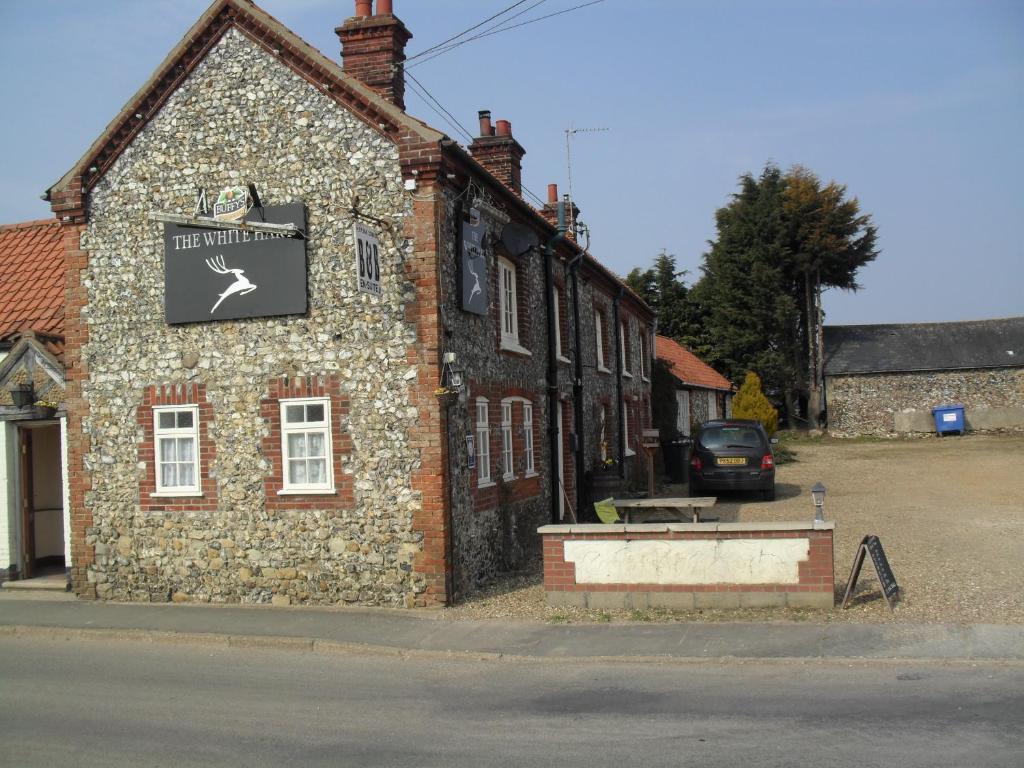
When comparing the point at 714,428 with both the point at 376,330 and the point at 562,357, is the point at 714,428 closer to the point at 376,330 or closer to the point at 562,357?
the point at 562,357

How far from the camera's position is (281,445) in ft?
43.0

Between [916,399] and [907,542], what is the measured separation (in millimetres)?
36971

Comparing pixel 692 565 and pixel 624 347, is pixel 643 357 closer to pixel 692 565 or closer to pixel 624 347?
pixel 624 347

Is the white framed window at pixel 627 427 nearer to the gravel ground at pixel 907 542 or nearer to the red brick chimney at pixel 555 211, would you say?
the gravel ground at pixel 907 542

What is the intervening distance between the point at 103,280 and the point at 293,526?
15.1 ft

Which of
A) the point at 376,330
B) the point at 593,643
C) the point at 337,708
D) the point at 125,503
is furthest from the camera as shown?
the point at 125,503

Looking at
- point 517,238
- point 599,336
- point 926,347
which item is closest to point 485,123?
point 517,238

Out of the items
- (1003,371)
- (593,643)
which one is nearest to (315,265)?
(593,643)

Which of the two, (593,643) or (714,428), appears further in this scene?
(714,428)

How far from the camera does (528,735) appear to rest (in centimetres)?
718

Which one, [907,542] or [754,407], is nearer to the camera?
[907,542]

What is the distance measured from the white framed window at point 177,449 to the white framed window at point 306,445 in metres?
1.38

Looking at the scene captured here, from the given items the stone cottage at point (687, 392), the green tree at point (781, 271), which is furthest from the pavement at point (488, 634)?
the green tree at point (781, 271)

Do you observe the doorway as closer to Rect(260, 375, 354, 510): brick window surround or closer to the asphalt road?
Rect(260, 375, 354, 510): brick window surround
